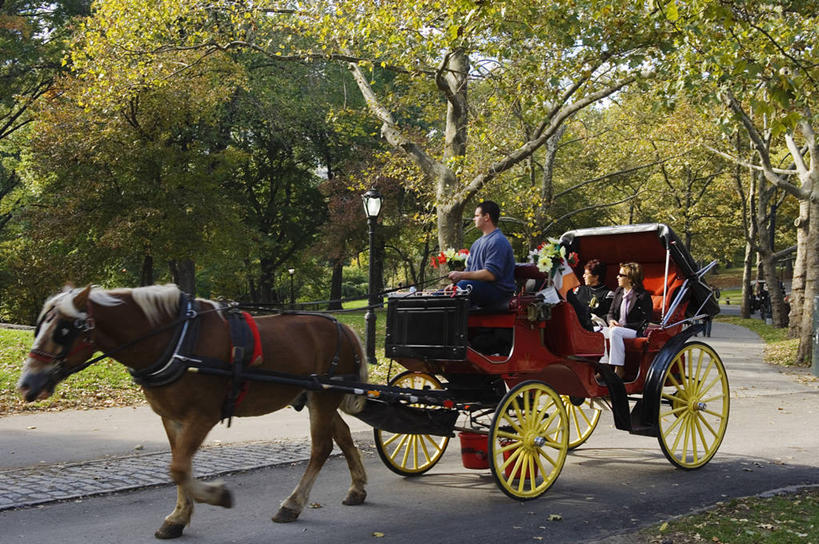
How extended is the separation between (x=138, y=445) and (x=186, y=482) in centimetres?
414

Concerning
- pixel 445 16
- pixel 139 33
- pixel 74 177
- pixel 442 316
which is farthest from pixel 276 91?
pixel 442 316

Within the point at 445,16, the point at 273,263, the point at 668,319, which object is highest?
the point at 445,16


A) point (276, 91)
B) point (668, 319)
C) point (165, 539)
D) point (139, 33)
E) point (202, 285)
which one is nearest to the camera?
point (165, 539)

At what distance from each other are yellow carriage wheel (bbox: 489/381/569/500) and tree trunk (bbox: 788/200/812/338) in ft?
52.9

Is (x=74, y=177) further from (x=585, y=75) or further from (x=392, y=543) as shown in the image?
(x=392, y=543)

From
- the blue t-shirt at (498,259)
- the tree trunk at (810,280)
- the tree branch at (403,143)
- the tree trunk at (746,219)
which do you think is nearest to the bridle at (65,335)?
the blue t-shirt at (498,259)

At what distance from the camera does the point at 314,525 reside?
20.6 feet

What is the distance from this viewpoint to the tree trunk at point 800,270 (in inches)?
815

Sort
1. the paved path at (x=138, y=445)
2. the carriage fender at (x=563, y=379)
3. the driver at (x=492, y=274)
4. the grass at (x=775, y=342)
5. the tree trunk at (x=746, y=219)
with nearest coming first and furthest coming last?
Answer: the driver at (x=492, y=274) → the paved path at (x=138, y=445) → the carriage fender at (x=563, y=379) → the grass at (x=775, y=342) → the tree trunk at (x=746, y=219)

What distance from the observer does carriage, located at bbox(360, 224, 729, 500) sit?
23.0ft

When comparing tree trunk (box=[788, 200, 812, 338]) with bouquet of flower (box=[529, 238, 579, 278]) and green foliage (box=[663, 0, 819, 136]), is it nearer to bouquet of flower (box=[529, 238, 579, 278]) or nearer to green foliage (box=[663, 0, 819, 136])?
green foliage (box=[663, 0, 819, 136])

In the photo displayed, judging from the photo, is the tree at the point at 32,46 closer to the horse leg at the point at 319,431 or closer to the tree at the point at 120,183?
the tree at the point at 120,183

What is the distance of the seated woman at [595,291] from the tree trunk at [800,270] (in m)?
13.0

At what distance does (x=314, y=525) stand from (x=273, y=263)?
35.6 meters
